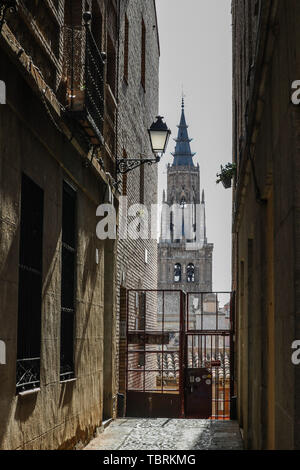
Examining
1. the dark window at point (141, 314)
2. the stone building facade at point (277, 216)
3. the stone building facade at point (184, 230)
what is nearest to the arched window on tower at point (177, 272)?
the stone building facade at point (184, 230)

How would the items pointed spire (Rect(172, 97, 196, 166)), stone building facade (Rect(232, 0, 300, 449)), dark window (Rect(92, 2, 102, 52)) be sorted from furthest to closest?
pointed spire (Rect(172, 97, 196, 166))
dark window (Rect(92, 2, 102, 52))
stone building facade (Rect(232, 0, 300, 449))

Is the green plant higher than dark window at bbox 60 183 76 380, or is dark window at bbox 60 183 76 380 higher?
the green plant

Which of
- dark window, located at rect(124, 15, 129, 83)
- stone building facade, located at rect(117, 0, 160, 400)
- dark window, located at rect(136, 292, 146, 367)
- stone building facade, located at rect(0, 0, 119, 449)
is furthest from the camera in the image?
dark window, located at rect(136, 292, 146, 367)

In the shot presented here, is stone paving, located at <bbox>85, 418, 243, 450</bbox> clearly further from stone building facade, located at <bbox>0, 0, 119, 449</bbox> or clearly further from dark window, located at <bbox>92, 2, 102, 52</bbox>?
dark window, located at <bbox>92, 2, 102, 52</bbox>

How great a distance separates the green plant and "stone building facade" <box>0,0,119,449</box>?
4.90 meters

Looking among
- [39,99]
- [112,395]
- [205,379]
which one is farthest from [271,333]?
[205,379]

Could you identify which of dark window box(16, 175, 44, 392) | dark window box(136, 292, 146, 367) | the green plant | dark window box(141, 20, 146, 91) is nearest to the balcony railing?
dark window box(16, 175, 44, 392)

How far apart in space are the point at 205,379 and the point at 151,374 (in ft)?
18.0

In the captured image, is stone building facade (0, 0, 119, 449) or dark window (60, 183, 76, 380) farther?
dark window (60, 183, 76, 380)

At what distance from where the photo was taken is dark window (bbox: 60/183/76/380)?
33.5 feet

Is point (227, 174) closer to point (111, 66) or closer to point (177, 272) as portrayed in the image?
point (111, 66)

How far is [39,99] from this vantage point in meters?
8.31
